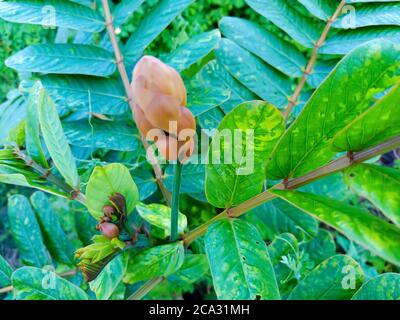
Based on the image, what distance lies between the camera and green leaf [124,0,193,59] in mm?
558

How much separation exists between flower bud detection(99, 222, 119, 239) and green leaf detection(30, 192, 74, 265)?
0.90 ft

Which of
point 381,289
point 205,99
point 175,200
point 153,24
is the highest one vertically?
point 153,24

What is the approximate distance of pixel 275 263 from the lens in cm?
61

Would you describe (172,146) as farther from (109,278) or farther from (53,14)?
(53,14)

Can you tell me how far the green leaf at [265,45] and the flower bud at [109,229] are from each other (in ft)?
1.06

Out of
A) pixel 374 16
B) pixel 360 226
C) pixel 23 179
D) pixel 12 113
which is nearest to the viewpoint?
pixel 360 226

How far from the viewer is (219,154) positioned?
0.36m

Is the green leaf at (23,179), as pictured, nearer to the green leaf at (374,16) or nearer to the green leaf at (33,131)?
the green leaf at (33,131)

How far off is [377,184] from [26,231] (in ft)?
1.64

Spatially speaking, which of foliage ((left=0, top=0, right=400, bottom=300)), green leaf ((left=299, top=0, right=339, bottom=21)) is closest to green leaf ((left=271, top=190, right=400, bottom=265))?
foliage ((left=0, top=0, right=400, bottom=300))

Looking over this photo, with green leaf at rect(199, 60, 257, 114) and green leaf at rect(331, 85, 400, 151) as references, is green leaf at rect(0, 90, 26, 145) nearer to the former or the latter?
green leaf at rect(199, 60, 257, 114)

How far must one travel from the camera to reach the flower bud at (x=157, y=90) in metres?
0.31

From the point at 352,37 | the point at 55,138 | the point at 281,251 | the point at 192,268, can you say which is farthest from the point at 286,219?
the point at 55,138

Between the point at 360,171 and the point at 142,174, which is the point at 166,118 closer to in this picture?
the point at 360,171
